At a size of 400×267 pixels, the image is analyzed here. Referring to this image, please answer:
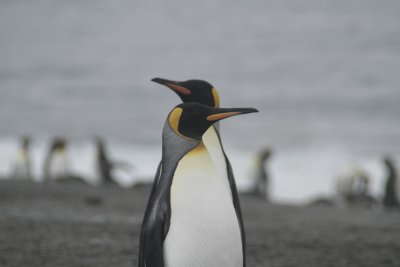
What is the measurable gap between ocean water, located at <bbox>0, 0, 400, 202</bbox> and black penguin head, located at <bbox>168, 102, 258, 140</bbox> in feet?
35.7

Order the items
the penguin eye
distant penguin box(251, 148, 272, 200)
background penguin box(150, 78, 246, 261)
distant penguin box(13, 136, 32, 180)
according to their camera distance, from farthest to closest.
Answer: distant penguin box(251, 148, 272, 200) → distant penguin box(13, 136, 32, 180) → background penguin box(150, 78, 246, 261) → the penguin eye

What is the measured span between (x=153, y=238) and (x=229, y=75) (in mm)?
49508

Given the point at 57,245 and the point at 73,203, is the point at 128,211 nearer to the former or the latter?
the point at 73,203

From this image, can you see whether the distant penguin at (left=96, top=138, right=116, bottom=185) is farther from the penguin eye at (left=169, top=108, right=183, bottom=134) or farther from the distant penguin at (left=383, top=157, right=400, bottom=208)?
the penguin eye at (left=169, top=108, right=183, bottom=134)

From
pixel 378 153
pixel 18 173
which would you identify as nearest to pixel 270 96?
pixel 378 153

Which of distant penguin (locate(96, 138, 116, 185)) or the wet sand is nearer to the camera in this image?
the wet sand

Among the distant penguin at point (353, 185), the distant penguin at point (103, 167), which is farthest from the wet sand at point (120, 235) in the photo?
the distant penguin at point (103, 167)

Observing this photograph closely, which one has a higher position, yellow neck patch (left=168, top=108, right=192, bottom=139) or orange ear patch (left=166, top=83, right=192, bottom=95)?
orange ear patch (left=166, top=83, right=192, bottom=95)

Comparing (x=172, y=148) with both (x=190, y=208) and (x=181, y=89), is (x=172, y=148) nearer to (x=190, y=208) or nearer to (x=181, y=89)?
(x=190, y=208)

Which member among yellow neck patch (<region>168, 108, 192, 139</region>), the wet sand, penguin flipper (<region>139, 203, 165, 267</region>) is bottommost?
the wet sand

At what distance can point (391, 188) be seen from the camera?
1205cm

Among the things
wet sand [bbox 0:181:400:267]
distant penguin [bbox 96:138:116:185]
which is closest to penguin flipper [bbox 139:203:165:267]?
wet sand [bbox 0:181:400:267]

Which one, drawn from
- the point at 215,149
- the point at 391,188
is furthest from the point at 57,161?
the point at 215,149

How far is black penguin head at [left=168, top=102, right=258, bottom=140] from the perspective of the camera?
3371mm
